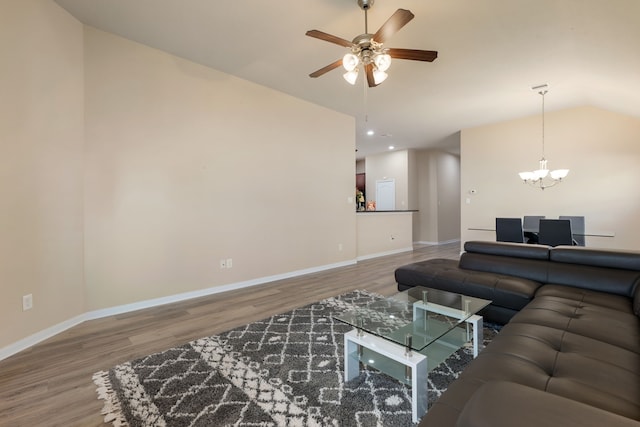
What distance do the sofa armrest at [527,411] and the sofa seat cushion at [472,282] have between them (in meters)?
1.90

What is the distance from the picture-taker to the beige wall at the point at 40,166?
225cm

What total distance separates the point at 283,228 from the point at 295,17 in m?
2.83

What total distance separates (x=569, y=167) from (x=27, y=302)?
769 centimetres

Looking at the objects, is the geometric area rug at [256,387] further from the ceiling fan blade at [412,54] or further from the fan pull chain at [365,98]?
the fan pull chain at [365,98]

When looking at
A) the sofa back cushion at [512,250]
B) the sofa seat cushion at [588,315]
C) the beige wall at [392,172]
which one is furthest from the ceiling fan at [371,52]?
the beige wall at [392,172]

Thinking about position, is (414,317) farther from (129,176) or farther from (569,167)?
(569,167)

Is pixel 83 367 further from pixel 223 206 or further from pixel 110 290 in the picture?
pixel 223 206

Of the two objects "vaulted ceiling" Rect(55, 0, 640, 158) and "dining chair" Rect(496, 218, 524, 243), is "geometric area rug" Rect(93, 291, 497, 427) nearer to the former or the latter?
"vaulted ceiling" Rect(55, 0, 640, 158)

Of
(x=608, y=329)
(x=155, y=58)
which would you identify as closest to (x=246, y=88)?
(x=155, y=58)

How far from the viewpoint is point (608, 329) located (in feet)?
5.16

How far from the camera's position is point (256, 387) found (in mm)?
1800

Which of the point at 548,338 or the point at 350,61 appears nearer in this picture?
the point at 548,338

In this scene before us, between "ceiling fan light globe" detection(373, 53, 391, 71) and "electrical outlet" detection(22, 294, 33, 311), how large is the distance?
352 centimetres

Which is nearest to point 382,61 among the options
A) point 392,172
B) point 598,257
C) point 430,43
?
point 430,43
